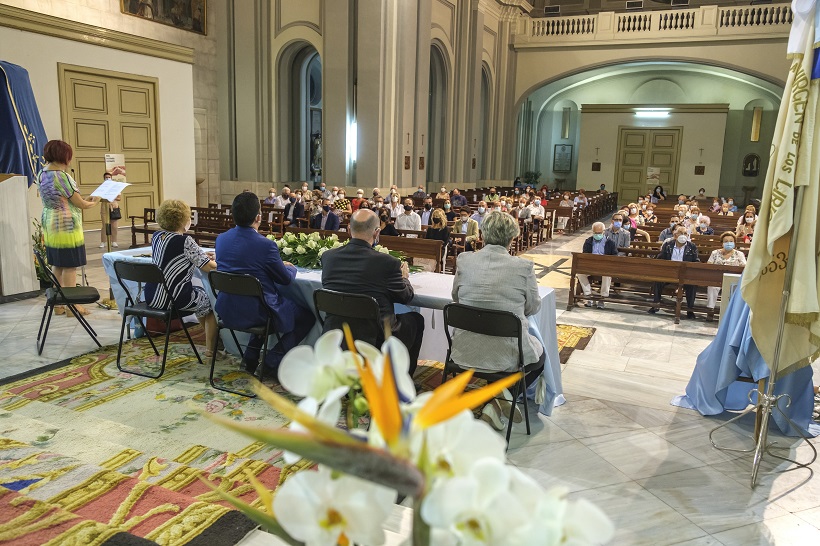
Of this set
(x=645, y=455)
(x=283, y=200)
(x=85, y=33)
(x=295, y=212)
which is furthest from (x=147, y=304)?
(x=85, y=33)

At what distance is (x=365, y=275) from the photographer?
4.10 m

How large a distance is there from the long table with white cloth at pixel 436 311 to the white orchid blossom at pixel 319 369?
337 cm

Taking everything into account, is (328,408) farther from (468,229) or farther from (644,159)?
(644,159)

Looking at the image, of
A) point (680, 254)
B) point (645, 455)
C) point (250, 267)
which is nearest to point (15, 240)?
point (250, 267)

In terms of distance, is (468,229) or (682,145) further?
(682,145)

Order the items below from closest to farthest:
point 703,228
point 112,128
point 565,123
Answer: point 703,228
point 112,128
point 565,123

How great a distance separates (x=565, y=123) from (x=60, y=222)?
2741 centimetres

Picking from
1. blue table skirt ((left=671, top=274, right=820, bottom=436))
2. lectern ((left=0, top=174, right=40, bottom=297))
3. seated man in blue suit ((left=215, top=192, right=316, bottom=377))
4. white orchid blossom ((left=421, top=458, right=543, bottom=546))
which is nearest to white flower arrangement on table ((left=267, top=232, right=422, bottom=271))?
seated man in blue suit ((left=215, top=192, right=316, bottom=377))

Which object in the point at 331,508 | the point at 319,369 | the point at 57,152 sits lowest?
the point at 331,508

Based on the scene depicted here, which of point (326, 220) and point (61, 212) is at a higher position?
point (61, 212)

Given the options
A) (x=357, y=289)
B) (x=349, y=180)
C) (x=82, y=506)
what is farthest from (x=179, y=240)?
(x=349, y=180)

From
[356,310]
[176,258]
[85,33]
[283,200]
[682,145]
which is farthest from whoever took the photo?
[682,145]

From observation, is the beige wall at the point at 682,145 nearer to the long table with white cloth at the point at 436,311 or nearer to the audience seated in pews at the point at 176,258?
the long table with white cloth at the point at 436,311

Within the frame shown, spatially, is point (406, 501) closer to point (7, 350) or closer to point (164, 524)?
point (164, 524)
